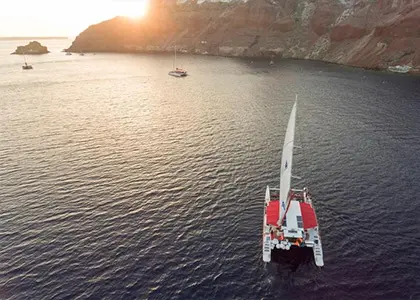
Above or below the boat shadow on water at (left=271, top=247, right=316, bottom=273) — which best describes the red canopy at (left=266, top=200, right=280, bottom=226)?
above

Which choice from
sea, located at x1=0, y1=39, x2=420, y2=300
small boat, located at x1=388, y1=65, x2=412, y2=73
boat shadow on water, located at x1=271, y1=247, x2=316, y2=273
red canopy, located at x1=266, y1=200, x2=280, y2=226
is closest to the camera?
sea, located at x1=0, y1=39, x2=420, y2=300

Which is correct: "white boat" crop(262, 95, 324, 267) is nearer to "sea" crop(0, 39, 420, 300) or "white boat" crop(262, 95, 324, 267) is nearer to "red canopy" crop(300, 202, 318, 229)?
"red canopy" crop(300, 202, 318, 229)

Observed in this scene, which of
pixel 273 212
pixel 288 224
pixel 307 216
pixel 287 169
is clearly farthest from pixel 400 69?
pixel 288 224

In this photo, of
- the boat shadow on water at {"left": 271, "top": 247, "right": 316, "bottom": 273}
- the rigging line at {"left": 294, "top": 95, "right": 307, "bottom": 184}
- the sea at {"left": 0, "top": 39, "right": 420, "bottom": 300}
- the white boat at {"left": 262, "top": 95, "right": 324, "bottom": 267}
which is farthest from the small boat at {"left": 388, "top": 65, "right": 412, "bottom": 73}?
the boat shadow on water at {"left": 271, "top": 247, "right": 316, "bottom": 273}

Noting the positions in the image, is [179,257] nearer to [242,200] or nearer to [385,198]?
[242,200]

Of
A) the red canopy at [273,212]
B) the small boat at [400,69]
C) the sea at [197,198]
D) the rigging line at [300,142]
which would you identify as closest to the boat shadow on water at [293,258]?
the sea at [197,198]

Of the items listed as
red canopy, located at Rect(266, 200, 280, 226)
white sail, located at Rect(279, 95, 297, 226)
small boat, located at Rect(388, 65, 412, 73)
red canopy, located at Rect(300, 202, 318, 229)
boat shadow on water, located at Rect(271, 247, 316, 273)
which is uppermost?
small boat, located at Rect(388, 65, 412, 73)

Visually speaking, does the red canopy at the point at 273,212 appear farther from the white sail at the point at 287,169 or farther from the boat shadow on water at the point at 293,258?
the boat shadow on water at the point at 293,258

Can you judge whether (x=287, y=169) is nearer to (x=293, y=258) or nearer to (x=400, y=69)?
(x=293, y=258)
